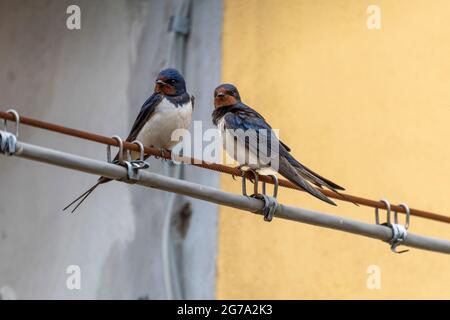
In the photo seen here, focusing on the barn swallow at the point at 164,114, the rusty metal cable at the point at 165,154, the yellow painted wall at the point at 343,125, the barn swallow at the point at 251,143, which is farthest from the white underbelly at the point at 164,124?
the yellow painted wall at the point at 343,125

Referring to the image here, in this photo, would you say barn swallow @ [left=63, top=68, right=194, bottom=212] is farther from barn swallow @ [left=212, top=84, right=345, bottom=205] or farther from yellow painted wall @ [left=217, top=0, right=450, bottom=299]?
yellow painted wall @ [left=217, top=0, right=450, bottom=299]

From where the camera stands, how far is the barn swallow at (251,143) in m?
3.70

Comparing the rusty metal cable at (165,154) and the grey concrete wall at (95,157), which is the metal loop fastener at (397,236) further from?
the grey concrete wall at (95,157)

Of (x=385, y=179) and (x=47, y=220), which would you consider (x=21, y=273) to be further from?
(x=385, y=179)

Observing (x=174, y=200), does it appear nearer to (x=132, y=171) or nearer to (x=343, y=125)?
(x=343, y=125)

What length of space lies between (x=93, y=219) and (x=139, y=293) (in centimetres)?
55

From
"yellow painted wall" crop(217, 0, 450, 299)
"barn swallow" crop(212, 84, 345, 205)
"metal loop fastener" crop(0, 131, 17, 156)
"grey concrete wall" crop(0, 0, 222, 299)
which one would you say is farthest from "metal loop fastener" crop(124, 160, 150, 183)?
"grey concrete wall" crop(0, 0, 222, 299)

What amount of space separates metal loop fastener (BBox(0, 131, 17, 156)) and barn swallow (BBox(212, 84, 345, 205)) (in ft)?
2.87

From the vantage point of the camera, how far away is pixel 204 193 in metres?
3.27

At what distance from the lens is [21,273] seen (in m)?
6.72

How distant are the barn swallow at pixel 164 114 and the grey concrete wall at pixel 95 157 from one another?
138cm

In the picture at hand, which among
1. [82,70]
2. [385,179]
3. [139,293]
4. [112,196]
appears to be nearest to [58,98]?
[82,70]

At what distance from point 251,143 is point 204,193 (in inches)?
27.1

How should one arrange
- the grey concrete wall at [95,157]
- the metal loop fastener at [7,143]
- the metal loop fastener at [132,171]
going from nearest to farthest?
1. the metal loop fastener at [7,143]
2. the metal loop fastener at [132,171]
3. the grey concrete wall at [95,157]
